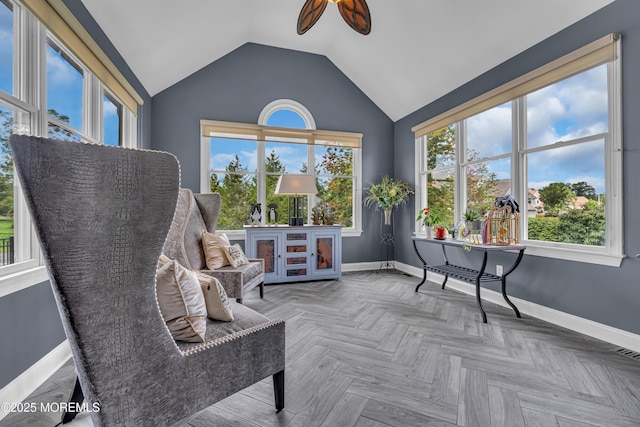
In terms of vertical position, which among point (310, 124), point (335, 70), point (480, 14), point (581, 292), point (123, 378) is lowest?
point (581, 292)

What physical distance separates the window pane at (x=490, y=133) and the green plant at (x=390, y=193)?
122cm

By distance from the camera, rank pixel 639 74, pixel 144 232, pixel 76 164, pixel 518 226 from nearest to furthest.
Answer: pixel 76 164, pixel 144 232, pixel 639 74, pixel 518 226

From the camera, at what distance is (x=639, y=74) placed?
2346mm

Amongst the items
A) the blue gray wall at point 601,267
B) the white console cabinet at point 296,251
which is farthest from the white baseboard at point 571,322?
the white console cabinet at point 296,251

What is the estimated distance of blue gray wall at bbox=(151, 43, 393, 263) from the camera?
15.0 feet

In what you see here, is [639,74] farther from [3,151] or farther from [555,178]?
[3,151]

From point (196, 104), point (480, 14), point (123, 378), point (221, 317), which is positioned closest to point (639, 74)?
point (480, 14)

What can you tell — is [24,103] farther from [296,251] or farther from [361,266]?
[361,266]

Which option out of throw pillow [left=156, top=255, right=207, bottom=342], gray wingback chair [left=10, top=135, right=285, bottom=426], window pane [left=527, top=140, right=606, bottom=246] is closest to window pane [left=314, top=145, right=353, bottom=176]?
window pane [left=527, top=140, right=606, bottom=246]

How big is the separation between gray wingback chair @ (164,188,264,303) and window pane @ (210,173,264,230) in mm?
1373

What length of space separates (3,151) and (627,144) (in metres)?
4.19

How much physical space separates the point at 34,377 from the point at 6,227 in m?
0.89

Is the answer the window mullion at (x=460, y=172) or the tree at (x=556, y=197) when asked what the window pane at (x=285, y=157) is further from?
the tree at (x=556, y=197)

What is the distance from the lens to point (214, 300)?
158 centimetres
